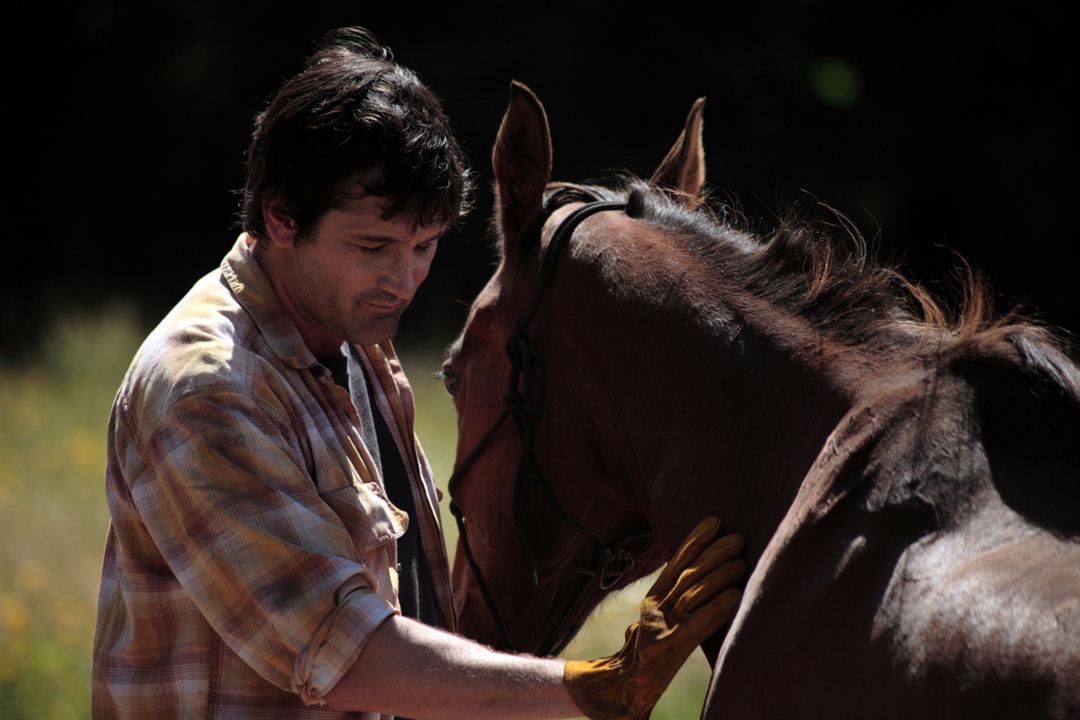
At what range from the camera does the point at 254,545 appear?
2.19 metres

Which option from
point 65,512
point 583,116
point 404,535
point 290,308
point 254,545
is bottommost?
point 65,512

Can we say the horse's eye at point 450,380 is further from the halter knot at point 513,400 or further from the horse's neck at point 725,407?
the horse's neck at point 725,407

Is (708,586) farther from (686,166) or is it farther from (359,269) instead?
(686,166)

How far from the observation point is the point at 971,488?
1.92m

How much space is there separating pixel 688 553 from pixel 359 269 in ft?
2.93

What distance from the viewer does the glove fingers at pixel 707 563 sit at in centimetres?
220

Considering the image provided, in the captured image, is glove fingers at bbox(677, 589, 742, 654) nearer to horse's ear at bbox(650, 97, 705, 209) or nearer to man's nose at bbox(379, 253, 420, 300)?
man's nose at bbox(379, 253, 420, 300)

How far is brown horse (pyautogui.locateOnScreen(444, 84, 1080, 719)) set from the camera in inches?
71.0

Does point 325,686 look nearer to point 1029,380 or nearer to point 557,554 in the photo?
point 557,554

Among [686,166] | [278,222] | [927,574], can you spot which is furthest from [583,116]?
[927,574]

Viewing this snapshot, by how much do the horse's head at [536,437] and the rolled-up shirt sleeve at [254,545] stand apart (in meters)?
0.60

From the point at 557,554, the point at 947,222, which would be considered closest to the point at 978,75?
the point at 947,222

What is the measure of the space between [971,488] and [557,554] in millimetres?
1139

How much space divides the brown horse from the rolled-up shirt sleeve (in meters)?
0.63
